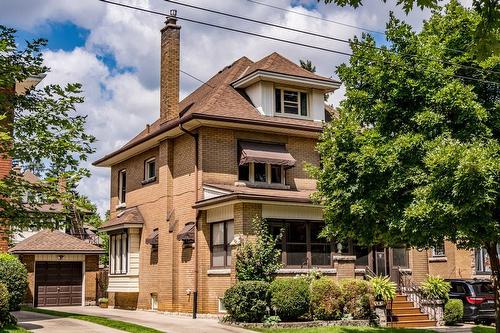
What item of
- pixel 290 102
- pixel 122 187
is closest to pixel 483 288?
pixel 290 102

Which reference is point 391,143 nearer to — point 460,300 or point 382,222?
point 382,222

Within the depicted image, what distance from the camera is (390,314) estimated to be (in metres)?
24.4

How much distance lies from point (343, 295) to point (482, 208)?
8931 mm

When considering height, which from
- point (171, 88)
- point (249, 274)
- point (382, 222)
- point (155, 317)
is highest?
point (171, 88)

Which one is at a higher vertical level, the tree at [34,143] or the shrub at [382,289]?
the tree at [34,143]

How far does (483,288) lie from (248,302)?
9.71 meters

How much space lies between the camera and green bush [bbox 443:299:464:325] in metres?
24.8

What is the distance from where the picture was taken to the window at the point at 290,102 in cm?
2839

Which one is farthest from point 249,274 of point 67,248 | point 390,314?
point 67,248

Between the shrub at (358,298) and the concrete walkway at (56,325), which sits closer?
the concrete walkway at (56,325)

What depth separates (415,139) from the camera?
53.8 feet

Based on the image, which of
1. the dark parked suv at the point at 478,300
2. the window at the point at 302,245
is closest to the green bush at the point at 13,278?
the window at the point at 302,245

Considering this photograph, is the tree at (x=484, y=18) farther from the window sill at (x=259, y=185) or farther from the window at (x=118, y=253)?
the window at (x=118, y=253)

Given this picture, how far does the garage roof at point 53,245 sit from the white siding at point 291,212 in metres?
16.6
